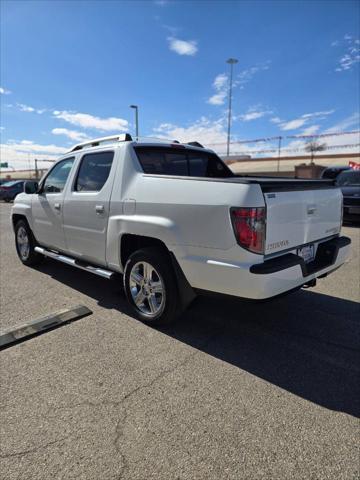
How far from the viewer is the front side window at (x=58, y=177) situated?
15.7ft

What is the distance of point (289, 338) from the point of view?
330cm

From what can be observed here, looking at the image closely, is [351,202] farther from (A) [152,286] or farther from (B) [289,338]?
(A) [152,286]

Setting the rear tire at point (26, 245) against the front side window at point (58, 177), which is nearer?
the front side window at point (58, 177)

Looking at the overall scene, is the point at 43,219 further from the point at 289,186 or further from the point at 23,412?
the point at 289,186

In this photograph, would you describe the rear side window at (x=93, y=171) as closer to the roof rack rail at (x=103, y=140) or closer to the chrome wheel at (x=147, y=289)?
the roof rack rail at (x=103, y=140)

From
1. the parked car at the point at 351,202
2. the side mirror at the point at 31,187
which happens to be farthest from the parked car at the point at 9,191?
the parked car at the point at 351,202

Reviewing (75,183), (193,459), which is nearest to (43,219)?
(75,183)

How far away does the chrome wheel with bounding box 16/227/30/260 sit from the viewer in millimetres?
5922

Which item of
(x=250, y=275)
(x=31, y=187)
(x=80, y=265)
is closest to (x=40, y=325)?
(x=80, y=265)

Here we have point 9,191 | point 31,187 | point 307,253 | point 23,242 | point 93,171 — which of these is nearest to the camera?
point 307,253

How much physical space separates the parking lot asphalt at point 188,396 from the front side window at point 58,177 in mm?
1769

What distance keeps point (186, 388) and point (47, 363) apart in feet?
4.03

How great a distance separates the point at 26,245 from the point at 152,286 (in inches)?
138

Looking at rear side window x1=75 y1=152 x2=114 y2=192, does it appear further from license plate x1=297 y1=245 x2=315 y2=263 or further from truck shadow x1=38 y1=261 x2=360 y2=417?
license plate x1=297 y1=245 x2=315 y2=263
